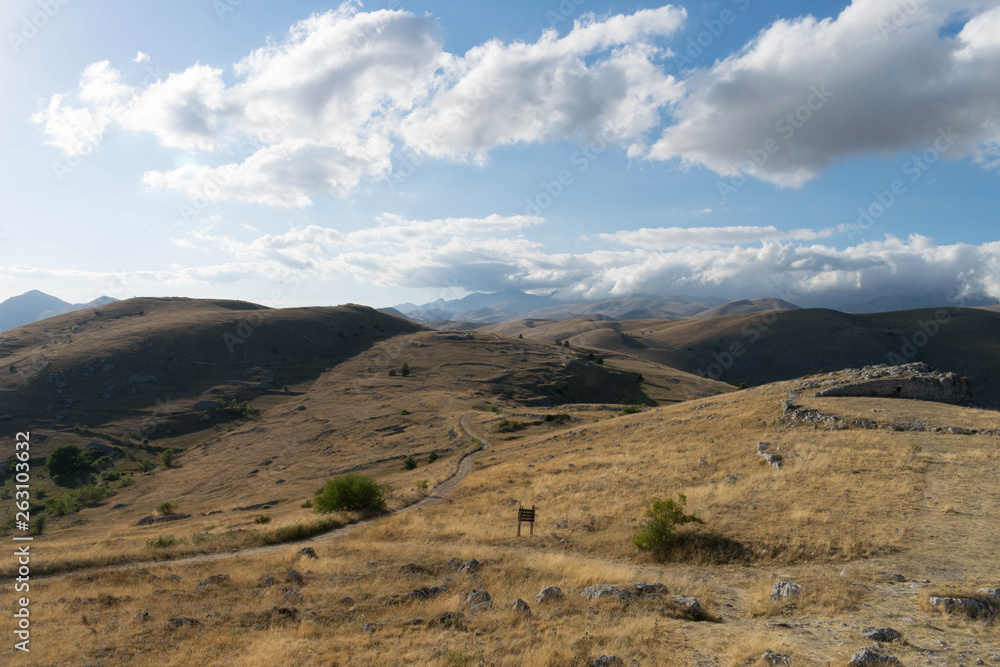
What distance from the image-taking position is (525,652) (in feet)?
30.9

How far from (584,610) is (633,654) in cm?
245

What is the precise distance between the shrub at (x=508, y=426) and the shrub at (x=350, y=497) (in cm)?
2379

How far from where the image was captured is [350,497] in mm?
29375

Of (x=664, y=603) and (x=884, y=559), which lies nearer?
(x=664, y=603)

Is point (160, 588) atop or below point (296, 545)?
atop

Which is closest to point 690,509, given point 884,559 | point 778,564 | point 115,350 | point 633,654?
point 778,564

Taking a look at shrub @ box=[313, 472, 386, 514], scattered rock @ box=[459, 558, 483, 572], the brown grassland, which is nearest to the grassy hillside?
the brown grassland

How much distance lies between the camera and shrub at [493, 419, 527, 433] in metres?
52.7

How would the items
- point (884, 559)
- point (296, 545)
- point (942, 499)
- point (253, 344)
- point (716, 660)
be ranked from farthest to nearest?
point (253, 344) → point (296, 545) → point (942, 499) → point (884, 559) → point (716, 660)

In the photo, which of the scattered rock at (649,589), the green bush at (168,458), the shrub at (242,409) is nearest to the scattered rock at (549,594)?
the scattered rock at (649,589)

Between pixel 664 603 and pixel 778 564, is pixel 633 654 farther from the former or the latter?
pixel 778 564

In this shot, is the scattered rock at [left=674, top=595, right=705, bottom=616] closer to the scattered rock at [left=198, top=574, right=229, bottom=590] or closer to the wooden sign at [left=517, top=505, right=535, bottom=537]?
the wooden sign at [left=517, top=505, right=535, bottom=537]

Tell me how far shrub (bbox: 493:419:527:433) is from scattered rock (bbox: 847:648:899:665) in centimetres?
4440

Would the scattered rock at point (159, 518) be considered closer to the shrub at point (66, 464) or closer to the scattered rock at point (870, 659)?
the shrub at point (66, 464)
